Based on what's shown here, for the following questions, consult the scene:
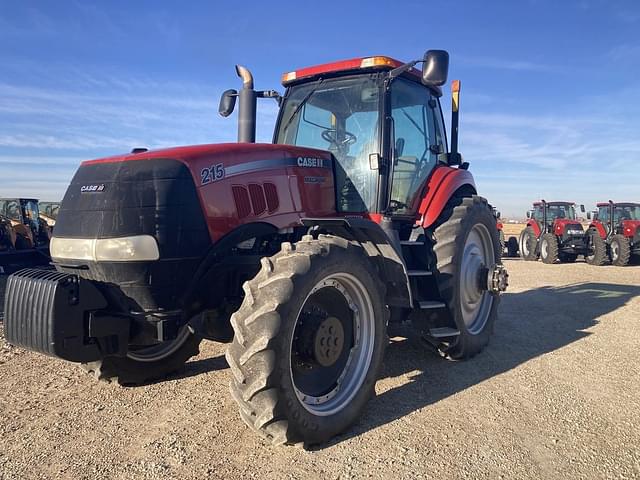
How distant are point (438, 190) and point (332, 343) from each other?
2.30 metres

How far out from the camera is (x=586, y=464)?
9.68 feet

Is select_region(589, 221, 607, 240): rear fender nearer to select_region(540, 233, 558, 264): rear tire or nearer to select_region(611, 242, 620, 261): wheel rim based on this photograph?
select_region(611, 242, 620, 261): wheel rim

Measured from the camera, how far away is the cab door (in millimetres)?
4711

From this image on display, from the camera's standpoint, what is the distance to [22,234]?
13977 millimetres

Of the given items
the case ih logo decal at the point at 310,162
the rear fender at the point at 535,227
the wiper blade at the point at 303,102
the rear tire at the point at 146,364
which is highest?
the wiper blade at the point at 303,102

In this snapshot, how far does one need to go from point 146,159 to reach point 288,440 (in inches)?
76.5

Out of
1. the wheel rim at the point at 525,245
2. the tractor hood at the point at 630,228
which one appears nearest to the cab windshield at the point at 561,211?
the wheel rim at the point at 525,245

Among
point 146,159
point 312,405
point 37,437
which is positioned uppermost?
point 146,159

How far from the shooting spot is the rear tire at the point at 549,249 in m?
17.1

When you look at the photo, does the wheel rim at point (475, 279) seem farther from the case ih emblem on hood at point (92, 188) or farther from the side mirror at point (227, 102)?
the case ih emblem on hood at point (92, 188)

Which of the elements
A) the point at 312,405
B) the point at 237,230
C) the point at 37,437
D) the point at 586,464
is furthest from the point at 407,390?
the point at 37,437

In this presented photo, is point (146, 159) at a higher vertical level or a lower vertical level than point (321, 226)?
higher

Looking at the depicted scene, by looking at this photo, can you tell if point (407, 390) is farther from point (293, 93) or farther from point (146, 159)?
point (293, 93)

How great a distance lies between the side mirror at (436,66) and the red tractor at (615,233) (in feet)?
48.7
